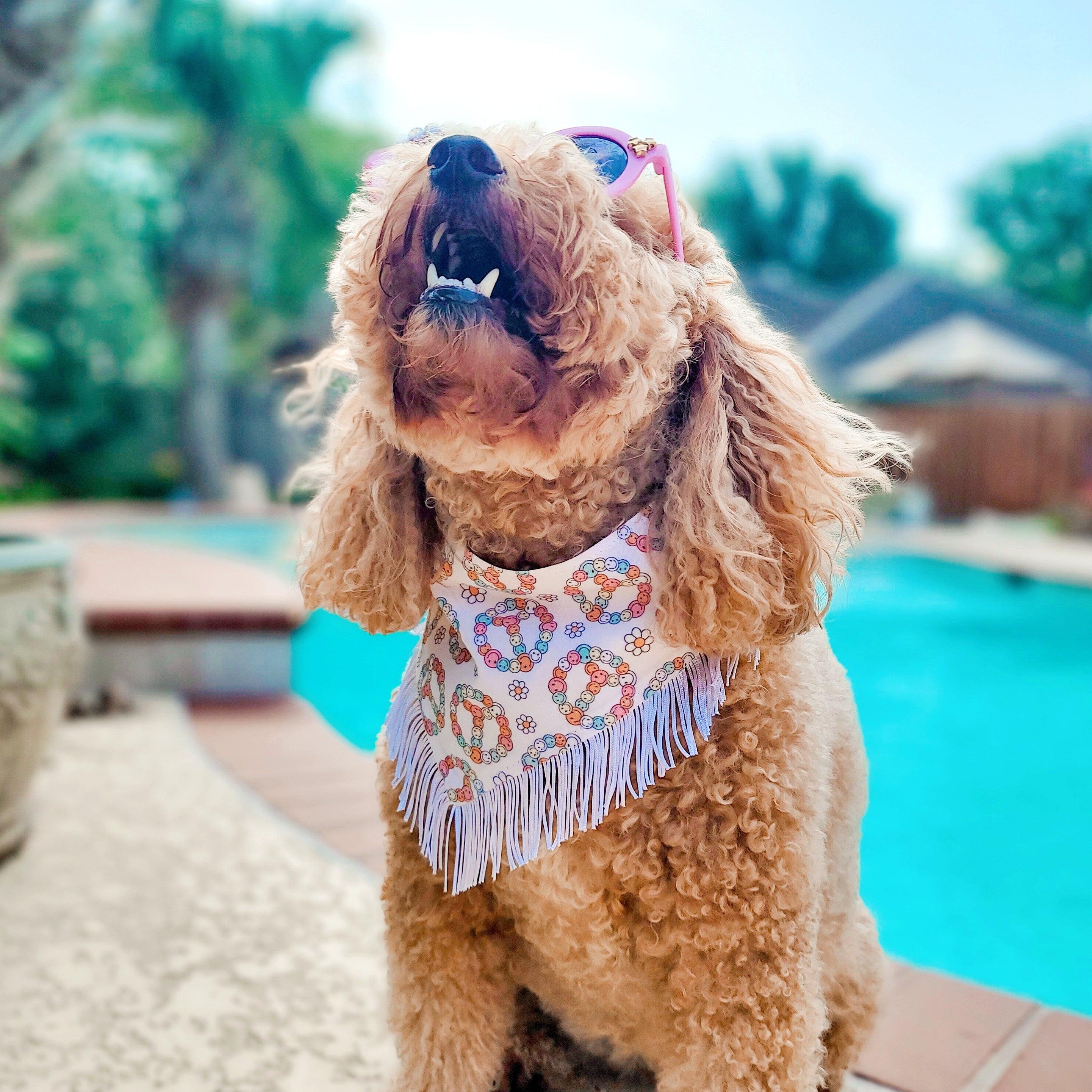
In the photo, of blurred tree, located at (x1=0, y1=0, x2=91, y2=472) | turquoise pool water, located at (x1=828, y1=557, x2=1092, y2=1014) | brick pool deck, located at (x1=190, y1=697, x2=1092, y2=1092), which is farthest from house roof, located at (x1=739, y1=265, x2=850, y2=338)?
brick pool deck, located at (x1=190, y1=697, x2=1092, y2=1092)

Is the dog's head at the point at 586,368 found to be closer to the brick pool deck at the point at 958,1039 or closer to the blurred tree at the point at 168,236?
the brick pool deck at the point at 958,1039

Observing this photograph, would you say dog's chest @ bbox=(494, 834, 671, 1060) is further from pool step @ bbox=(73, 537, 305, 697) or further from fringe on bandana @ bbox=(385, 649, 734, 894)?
pool step @ bbox=(73, 537, 305, 697)

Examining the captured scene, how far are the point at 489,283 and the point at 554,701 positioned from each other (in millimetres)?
555

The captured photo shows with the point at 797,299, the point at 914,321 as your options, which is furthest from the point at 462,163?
the point at 797,299

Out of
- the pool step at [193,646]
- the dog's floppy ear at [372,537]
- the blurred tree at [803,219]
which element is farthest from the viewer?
the blurred tree at [803,219]

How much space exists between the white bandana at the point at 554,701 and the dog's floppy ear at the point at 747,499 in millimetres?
53

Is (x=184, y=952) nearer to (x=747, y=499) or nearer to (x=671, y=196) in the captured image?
(x=747, y=499)

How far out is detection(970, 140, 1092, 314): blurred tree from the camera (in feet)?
106

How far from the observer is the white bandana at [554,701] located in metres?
1.34

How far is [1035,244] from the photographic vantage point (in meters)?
33.1

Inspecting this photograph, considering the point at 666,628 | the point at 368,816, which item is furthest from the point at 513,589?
the point at 368,816

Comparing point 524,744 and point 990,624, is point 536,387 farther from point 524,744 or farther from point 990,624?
point 990,624

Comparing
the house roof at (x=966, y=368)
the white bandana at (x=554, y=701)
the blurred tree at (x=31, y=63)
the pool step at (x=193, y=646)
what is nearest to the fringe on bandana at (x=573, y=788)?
the white bandana at (x=554, y=701)

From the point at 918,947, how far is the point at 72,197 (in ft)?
60.8
